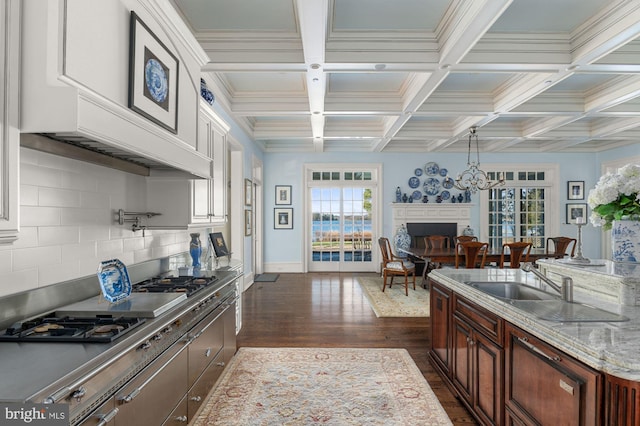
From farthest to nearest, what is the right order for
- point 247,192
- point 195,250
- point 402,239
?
point 402,239 < point 247,192 < point 195,250

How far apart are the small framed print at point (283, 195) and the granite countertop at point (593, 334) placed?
6.05 meters

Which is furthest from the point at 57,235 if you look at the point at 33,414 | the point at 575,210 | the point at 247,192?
the point at 575,210

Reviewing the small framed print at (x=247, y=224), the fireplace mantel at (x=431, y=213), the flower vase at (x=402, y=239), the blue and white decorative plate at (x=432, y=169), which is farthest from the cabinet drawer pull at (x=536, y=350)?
the blue and white decorative plate at (x=432, y=169)

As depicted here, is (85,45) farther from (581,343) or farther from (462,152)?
(462,152)

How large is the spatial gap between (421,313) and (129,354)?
3939 millimetres

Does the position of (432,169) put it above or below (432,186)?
above

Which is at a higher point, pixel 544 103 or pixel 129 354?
pixel 544 103

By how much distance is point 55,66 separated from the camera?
1181mm

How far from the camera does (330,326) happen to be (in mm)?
4141

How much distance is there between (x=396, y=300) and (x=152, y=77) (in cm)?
457

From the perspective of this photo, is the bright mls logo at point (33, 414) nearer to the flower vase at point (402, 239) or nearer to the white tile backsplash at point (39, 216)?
the white tile backsplash at point (39, 216)

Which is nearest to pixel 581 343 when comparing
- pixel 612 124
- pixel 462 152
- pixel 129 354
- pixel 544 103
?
pixel 129 354

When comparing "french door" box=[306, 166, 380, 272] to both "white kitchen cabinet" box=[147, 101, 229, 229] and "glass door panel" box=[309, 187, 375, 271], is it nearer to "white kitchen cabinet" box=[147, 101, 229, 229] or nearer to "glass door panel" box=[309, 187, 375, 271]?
"glass door panel" box=[309, 187, 375, 271]

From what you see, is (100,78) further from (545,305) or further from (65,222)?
(545,305)
